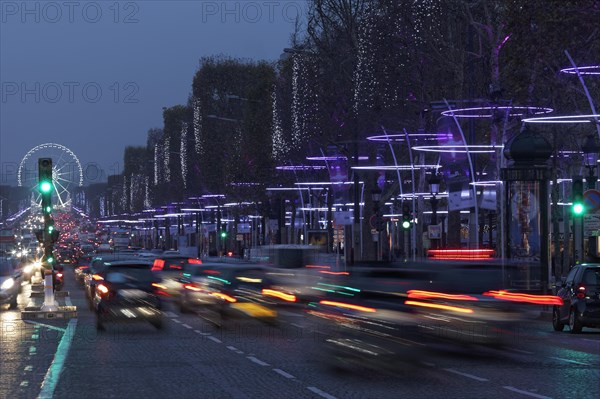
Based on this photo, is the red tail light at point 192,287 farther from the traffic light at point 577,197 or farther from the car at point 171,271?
the traffic light at point 577,197

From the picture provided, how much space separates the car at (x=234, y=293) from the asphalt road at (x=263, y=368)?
0.79 meters

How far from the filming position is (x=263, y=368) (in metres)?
23.4

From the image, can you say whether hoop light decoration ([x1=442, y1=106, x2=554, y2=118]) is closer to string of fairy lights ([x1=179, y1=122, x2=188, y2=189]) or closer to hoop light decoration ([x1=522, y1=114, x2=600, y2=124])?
hoop light decoration ([x1=522, y1=114, x2=600, y2=124])

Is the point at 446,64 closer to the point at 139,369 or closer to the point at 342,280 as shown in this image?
the point at 342,280

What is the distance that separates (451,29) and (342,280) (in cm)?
3878

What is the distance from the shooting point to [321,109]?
263 ft

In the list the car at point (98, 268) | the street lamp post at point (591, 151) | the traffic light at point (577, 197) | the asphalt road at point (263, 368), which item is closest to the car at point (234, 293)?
the asphalt road at point (263, 368)

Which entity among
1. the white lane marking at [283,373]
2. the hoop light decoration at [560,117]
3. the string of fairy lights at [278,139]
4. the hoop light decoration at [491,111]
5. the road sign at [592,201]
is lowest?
the white lane marking at [283,373]

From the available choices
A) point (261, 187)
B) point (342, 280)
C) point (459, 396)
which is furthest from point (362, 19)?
point (459, 396)

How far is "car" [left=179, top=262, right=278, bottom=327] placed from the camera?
3497cm

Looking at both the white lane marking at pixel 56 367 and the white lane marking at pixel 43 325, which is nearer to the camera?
the white lane marking at pixel 56 367

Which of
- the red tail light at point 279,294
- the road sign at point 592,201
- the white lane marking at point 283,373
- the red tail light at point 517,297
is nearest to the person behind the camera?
the white lane marking at point 283,373

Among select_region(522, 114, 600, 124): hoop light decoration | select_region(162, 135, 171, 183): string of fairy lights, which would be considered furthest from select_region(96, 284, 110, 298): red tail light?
select_region(162, 135, 171, 183): string of fairy lights

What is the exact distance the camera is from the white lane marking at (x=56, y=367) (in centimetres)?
1973
